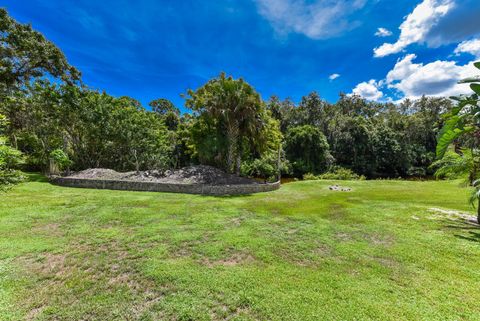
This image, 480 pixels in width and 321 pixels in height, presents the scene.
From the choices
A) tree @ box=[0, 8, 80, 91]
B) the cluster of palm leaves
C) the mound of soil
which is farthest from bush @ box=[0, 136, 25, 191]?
tree @ box=[0, 8, 80, 91]

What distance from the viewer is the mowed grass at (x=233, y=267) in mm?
2928

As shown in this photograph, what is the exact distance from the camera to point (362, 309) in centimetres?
290

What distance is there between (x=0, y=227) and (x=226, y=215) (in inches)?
243

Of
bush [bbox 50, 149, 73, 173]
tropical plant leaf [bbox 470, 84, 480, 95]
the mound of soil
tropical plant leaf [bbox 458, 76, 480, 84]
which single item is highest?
tropical plant leaf [bbox 458, 76, 480, 84]

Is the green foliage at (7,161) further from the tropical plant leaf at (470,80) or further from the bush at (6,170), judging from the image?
Result: the tropical plant leaf at (470,80)

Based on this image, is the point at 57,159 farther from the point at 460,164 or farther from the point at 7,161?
the point at 460,164

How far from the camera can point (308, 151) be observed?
26734 mm

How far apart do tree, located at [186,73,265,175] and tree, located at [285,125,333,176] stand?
12349mm

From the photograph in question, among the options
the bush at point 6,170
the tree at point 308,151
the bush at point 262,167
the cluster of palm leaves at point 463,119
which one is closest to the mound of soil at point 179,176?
the bush at point 262,167

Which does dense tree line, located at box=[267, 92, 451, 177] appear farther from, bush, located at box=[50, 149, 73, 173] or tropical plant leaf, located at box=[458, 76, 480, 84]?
bush, located at box=[50, 149, 73, 173]

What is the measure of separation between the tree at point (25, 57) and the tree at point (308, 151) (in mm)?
23702

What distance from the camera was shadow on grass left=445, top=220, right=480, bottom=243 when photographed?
5492mm

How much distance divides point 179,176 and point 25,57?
46.3ft

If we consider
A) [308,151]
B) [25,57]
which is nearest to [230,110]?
[25,57]
